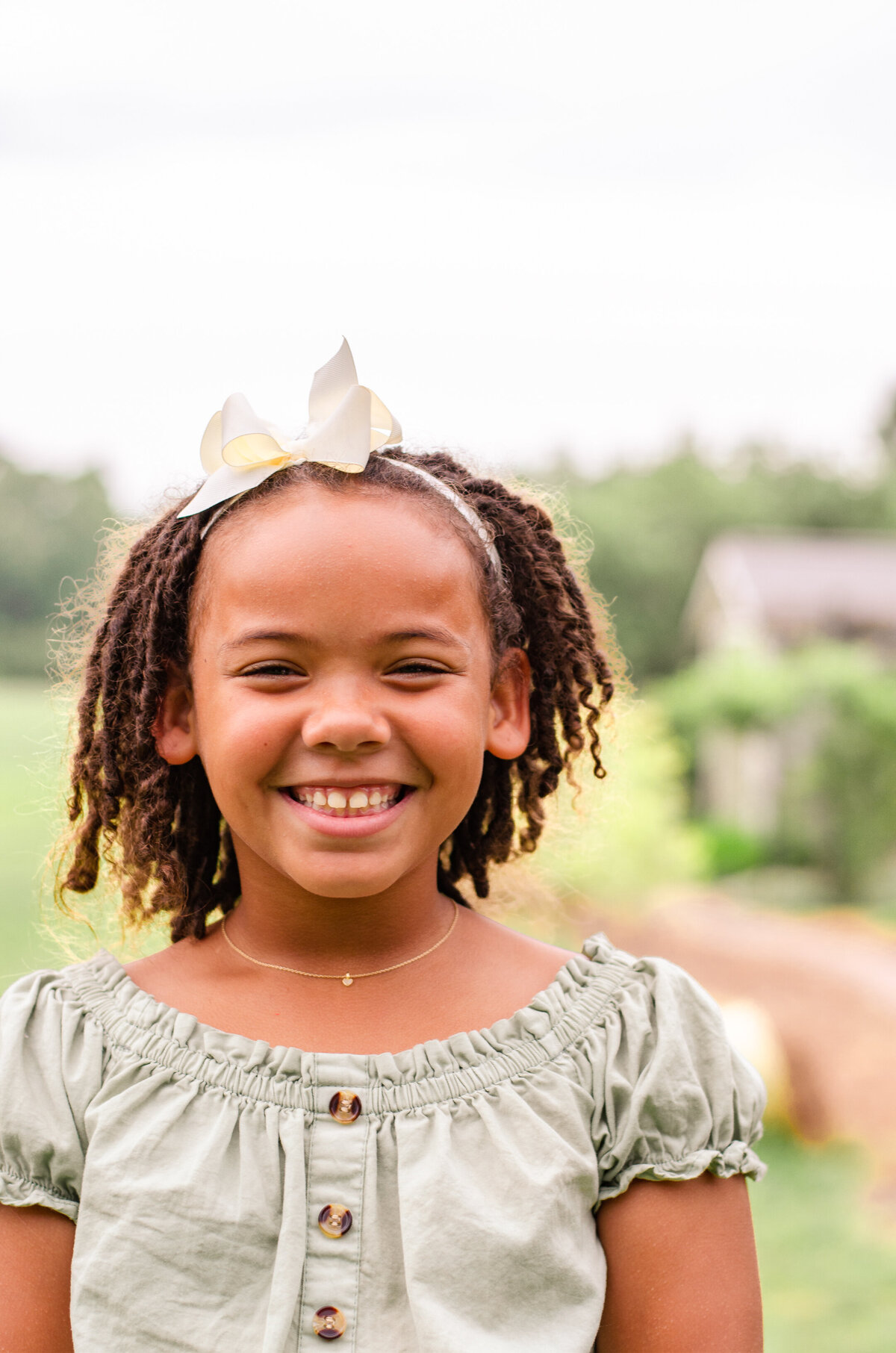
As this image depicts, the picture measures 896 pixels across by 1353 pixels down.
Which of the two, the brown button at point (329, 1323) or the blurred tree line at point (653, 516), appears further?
the blurred tree line at point (653, 516)

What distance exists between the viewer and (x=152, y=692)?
171 cm

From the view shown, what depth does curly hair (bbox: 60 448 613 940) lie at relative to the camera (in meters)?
1.72

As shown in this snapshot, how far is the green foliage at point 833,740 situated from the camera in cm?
1115

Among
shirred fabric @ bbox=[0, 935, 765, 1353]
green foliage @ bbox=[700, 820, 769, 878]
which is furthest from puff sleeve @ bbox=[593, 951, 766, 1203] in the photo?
green foliage @ bbox=[700, 820, 769, 878]

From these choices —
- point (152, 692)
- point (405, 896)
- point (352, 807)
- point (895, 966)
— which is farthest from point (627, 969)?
point (895, 966)

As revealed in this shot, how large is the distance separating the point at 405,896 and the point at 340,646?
1.17ft

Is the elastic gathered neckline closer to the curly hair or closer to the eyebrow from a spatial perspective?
the curly hair

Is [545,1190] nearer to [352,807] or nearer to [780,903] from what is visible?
[352,807]

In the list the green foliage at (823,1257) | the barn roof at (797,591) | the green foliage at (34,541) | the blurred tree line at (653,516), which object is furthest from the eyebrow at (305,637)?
the barn roof at (797,591)

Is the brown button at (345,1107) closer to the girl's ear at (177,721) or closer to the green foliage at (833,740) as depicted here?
the girl's ear at (177,721)

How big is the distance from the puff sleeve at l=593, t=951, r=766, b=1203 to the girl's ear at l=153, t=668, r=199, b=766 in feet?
2.08

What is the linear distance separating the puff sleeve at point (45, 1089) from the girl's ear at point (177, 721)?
0.32 m

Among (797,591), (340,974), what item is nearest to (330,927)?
(340,974)

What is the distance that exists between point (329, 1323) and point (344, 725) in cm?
64
